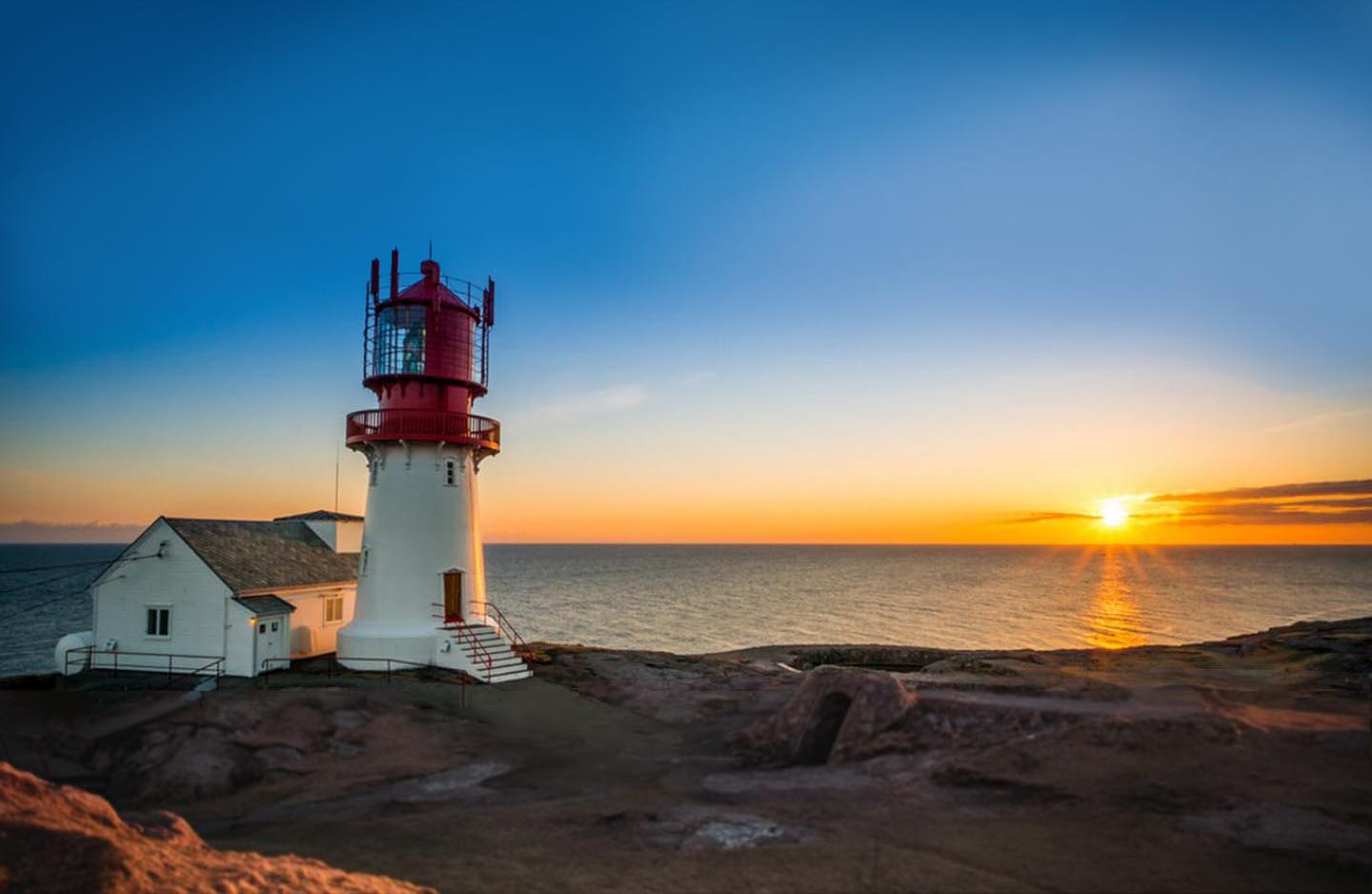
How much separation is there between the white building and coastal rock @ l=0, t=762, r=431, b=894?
1874 centimetres

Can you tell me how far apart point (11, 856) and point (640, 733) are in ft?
55.3

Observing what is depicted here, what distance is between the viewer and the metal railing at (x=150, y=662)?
2839 centimetres

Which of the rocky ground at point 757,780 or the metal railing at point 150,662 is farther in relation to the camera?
the metal railing at point 150,662

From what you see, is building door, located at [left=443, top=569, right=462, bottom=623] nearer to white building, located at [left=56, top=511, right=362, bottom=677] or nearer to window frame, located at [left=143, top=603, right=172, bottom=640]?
white building, located at [left=56, top=511, right=362, bottom=677]

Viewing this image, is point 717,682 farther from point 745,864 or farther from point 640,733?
point 745,864

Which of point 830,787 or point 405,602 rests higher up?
point 405,602

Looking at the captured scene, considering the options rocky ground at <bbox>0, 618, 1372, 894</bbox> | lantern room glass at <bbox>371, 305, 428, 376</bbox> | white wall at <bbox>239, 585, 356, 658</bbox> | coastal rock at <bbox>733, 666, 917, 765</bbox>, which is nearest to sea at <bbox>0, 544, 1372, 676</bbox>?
white wall at <bbox>239, 585, 356, 658</bbox>

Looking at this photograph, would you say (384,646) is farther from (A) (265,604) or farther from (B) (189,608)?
(B) (189,608)

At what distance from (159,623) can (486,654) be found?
1172cm

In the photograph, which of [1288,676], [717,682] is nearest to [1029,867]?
[717,682]

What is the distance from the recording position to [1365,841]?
12.2 m

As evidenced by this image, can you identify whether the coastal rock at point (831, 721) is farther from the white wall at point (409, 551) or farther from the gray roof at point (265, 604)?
the gray roof at point (265, 604)

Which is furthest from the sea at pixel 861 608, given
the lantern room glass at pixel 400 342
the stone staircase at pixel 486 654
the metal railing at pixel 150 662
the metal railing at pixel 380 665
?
the stone staircase at pixel 486 654

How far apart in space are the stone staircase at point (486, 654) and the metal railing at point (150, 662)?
823 centimetres
